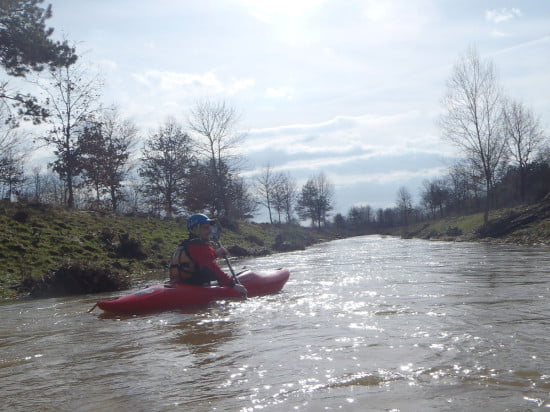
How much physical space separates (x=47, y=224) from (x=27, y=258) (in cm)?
355

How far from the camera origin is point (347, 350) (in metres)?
3.82

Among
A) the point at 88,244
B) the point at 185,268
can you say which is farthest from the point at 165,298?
the point at 88,244

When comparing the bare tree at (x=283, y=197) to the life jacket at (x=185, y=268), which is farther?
the bare tree at (x=283, y=197)

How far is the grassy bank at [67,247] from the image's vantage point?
9844 millimetres

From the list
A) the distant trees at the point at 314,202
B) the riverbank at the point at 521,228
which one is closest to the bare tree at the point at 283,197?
the distant trees at the point at 314,202

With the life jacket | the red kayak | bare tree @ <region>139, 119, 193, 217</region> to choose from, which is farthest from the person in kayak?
bare tree @ <region>139, 119, 193, 217</region>

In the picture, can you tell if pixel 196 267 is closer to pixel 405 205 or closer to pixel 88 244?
pixel 88 244

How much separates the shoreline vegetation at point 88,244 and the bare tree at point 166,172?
746 cm

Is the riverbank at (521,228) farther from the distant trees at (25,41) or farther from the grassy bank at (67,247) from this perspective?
the distant trees at (25,41)

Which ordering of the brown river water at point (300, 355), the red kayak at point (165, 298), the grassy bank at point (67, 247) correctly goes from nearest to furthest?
the brown river water at point (300, 355), the red kayak at point (165, 298), the grassy bank at point (67, 247)

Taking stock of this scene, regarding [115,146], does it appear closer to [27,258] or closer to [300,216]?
[27,258]

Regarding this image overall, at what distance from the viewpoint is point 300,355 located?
3764mm

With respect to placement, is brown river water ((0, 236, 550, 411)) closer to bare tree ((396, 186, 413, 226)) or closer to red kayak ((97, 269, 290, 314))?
red kayak ((97, 269, 290, 314))

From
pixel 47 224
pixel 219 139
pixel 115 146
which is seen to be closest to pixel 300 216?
pixel 219 139
